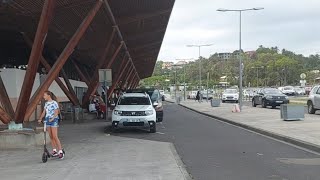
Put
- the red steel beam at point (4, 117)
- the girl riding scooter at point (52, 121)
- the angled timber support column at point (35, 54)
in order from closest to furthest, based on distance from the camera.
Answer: the girl riding scooter at point (52, 121) → the angled timber support column at point (35, 54) → the red steel beam at point (4, 117)

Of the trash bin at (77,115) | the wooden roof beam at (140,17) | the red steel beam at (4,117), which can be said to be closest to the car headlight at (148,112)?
the red steel beam at (4,117)

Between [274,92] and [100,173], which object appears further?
[274,92]

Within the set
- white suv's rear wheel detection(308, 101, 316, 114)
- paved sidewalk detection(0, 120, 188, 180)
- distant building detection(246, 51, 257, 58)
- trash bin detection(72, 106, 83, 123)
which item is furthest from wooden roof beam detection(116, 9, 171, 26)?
distant building detection(246, 51, 257, 58)

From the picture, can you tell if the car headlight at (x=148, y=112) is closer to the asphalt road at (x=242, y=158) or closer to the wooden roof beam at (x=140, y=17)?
the asphalt road at (x=242, y=158)

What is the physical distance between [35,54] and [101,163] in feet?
18.9

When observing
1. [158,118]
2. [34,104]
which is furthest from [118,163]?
[158,118]

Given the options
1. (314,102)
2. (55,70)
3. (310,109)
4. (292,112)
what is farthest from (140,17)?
(55,70)

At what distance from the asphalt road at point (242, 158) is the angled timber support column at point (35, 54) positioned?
4.73 metres

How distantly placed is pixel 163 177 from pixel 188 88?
115698mm

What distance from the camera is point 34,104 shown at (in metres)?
A: 17.6

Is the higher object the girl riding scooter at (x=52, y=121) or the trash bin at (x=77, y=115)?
the girl riding scooter at (x=52, y=121)

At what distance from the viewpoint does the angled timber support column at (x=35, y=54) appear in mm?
15891

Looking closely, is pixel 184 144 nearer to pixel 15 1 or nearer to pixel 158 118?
pixel 15 1

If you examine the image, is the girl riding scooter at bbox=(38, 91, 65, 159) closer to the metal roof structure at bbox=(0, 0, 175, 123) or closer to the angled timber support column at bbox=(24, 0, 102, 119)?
the metal roof structure at bbox=(0, 0, 175, 123)
